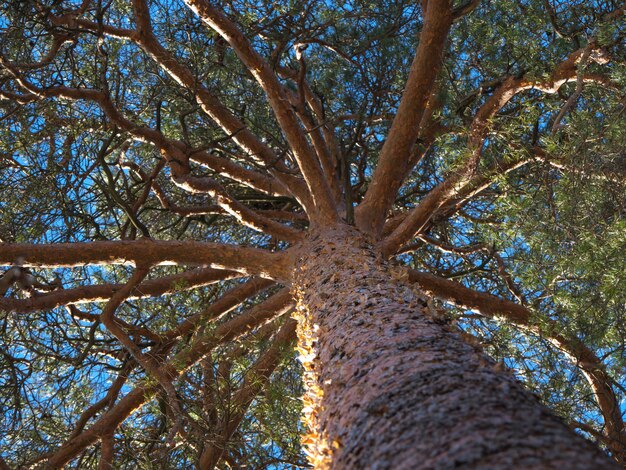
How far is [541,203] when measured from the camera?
4.14 metres

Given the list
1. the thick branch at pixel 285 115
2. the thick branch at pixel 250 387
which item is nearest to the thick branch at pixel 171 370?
the thick branch at pixel 250 387

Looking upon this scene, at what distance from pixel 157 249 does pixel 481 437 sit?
3.04m

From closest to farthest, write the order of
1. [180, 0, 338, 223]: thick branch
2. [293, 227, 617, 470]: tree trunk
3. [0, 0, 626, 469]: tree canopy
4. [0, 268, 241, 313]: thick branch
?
[293, 227, 617, 470]: tree trunk < [0, 0, 626, 469]: tree canopy < [0, 268, 241, 313]: thick branch < [180, 0, 338, 223]: thick branch

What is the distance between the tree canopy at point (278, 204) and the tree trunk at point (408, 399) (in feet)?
3.15

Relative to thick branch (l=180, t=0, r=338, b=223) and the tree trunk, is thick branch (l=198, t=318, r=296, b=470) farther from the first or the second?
the tree trunk

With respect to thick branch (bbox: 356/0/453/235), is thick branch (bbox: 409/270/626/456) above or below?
below

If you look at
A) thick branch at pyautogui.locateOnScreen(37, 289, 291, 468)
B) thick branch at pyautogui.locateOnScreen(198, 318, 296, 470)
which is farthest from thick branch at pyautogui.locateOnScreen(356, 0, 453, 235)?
thick branch at pyautogui.locateOnScreen(198, 318, 296, 470)

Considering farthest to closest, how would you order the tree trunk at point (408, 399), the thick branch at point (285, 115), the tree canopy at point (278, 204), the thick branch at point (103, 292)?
the thick branch at point (285, 115) < the thick branch at point (103, 292) < the tree canopy at point (278, 204) < the tree trunk at point (408, 399)

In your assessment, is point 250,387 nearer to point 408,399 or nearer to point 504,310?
point 504,310

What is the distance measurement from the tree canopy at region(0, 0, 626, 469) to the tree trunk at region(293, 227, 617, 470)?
960 millimetres

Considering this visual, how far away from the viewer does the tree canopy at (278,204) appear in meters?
3.51

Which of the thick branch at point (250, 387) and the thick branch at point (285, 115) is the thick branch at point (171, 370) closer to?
the thick branch at point (250, 387)

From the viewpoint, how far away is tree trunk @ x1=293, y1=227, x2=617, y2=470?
1084 mm

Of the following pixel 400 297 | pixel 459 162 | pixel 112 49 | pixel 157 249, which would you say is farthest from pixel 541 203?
pixel 112 49
